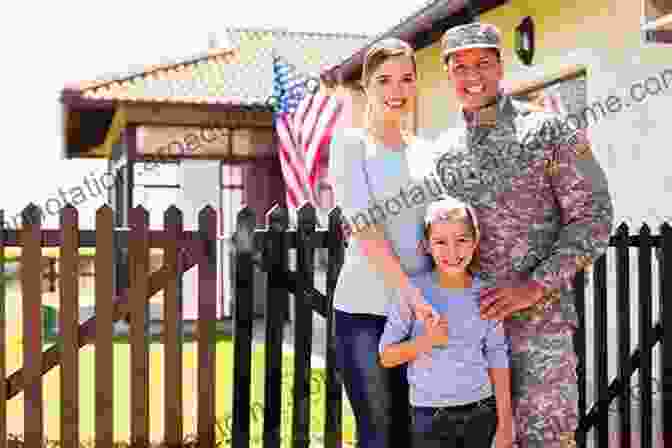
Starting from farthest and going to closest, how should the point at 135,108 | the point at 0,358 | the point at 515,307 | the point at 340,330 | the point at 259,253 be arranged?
the point at 135,108 < the point at 0,358 < the point at 259,253 < the point at 340,330 < the point at 515,307

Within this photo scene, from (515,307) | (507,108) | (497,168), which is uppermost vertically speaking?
(507,108)

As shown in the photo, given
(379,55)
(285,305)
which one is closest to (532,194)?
(379,55)

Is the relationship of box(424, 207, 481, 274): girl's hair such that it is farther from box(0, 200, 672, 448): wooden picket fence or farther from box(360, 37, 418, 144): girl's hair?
box(0, 200, 672, 448): wooden picket fence

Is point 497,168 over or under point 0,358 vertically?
over

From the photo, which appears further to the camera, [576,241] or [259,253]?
[259,253]

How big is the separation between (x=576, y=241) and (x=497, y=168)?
1.02 ft

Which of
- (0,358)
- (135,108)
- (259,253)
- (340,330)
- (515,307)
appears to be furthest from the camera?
(135,108)

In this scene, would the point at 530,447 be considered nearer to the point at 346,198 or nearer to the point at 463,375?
the point at 463,375

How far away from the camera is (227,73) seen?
15969mm

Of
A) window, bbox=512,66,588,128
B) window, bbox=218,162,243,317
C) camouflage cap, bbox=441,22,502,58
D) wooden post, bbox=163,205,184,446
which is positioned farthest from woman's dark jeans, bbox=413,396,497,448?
window, bbox=218,162,243,317

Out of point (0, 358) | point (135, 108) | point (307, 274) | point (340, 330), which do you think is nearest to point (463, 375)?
point (340, 330)

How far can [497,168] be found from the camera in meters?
2.72

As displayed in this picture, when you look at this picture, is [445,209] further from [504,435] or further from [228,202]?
[228,202]

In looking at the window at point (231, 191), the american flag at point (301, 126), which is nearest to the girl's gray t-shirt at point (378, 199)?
the american flag at point (301, 126)
